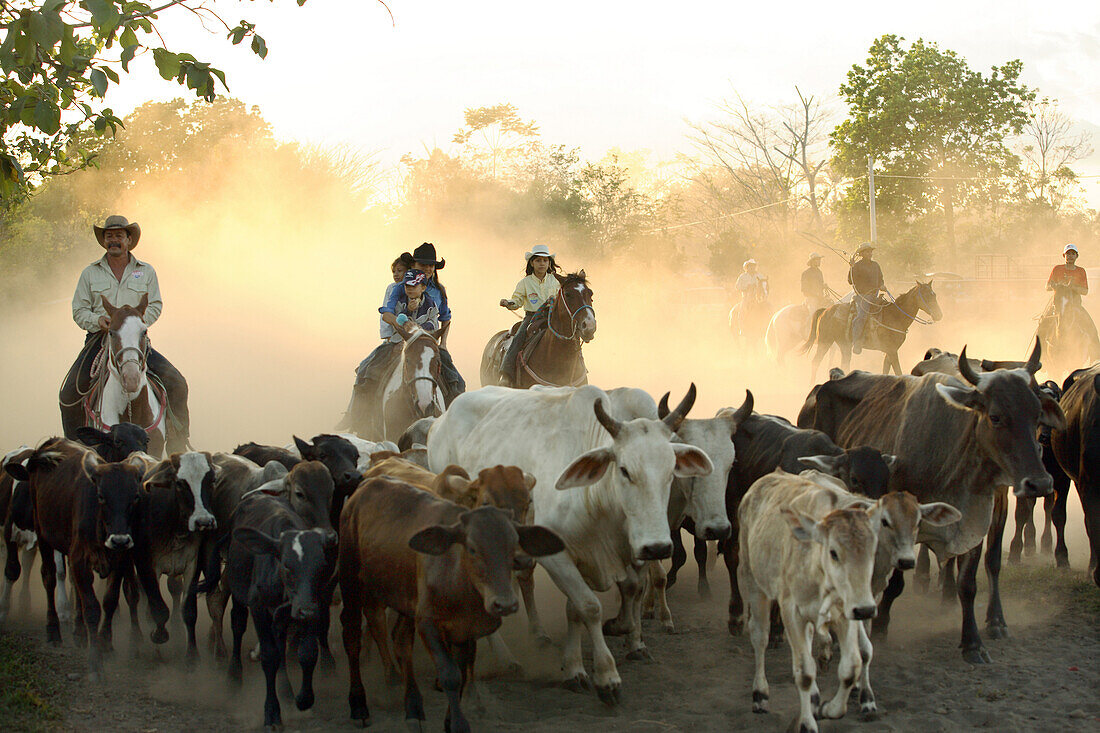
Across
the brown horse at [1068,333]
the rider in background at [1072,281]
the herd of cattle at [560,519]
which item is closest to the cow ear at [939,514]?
the herd of cattle at [560,519]

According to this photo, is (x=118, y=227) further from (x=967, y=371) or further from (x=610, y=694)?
(x=967, y=371)

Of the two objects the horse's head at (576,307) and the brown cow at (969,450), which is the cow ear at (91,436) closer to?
the horse's head at (576,307)

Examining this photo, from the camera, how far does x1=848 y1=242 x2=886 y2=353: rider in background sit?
784 inches

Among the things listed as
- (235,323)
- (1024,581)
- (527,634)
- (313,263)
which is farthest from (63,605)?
(313,263)

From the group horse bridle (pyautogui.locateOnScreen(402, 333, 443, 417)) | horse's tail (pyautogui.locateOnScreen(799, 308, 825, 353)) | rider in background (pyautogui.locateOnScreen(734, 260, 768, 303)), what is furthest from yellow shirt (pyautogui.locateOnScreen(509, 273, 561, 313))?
rider in background (pyautogui.locateOnScreen(734, 260, 768, 303))

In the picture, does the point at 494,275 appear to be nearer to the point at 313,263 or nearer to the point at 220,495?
the point at 313,263

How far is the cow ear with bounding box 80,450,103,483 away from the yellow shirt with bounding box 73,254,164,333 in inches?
102

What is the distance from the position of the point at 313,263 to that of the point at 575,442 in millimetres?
29581

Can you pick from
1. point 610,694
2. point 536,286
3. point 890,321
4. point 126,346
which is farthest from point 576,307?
point 890,321

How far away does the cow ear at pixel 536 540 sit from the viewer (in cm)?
514

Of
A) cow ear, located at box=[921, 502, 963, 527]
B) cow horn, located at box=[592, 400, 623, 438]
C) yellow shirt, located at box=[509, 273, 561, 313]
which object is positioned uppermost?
yellow shirt, located at box=[509, 273, 561, 313]

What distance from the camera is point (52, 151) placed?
1040cm

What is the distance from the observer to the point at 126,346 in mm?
9016

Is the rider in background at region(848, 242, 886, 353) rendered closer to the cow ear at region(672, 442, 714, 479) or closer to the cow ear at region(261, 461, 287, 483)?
the cow ear at region(672, 442, 714, 479)
